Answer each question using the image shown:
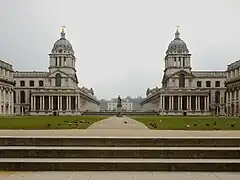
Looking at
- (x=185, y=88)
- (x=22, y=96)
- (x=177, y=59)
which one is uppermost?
(x=177, y=59)

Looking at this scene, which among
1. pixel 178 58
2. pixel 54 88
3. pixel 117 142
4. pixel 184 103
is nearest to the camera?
pixel 117 142

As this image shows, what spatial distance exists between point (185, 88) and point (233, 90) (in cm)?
2008

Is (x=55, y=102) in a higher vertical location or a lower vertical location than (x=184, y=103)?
higher

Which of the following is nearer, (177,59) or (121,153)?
(121,153)

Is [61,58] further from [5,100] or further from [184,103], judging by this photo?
[184,103]

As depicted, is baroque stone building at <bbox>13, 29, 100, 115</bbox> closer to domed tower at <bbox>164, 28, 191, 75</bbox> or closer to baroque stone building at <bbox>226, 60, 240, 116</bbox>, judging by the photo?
domed tower at <bbox>164, 28, 191, 75</bbox>

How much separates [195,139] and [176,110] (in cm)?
10653

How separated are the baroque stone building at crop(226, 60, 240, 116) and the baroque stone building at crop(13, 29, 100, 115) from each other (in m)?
50.8

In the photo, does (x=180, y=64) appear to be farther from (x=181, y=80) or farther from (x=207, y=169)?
(x=207, y=169)

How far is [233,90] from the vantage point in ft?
343

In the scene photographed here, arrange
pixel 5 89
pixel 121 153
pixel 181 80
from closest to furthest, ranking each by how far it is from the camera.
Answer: pixel 121 153 → pixel 5 89 → pixel 181 80
